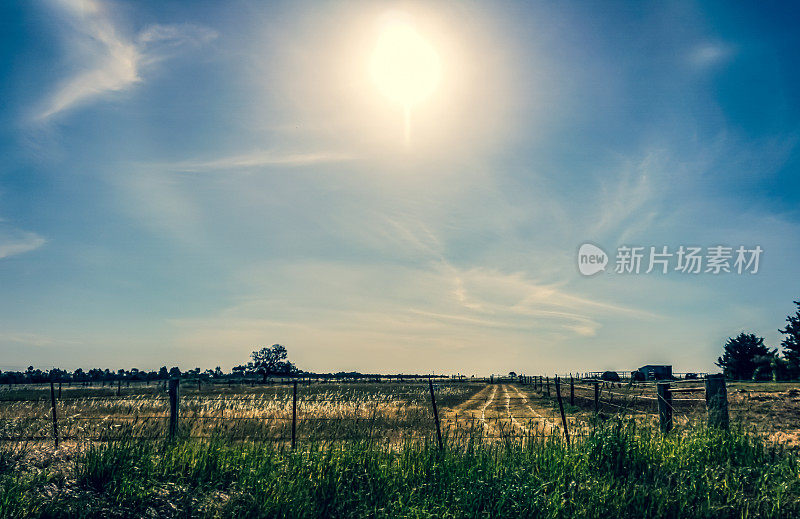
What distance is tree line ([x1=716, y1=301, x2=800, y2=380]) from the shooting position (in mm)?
69438

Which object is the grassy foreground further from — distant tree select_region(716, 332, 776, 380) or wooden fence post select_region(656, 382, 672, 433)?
distant tree select_region(716, 332, 776, 380)

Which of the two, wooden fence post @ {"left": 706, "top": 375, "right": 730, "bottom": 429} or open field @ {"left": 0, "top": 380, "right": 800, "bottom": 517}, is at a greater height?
wooden fence post @ {"left": 706, "top": 375, "right": 730, "bottom": 429}

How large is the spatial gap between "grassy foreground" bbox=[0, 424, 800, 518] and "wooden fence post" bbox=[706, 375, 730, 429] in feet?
1.59

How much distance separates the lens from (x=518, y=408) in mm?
31141

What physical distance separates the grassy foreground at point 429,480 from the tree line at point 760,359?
252ft

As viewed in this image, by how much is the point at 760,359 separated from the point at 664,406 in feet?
293

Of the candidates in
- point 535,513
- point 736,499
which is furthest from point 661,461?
point 535,513

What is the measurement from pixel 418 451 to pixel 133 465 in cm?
446

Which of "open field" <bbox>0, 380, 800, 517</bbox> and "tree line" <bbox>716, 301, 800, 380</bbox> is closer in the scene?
"open field" <bbox>0, 380, 800, 517</bbox>

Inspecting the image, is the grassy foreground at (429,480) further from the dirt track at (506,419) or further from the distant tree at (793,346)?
the distant tree at (793,346)

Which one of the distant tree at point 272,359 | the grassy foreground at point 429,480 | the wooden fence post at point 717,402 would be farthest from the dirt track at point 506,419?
the distant tree at point 272,359

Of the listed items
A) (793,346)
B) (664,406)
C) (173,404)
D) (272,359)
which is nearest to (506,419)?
(664,406)

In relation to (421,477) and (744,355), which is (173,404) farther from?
(744,355)

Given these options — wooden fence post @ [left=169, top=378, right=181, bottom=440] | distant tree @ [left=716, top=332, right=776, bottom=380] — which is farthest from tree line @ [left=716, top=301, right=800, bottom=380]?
wooden fence post @ [left=169, top=378, right=181, bottom=440]
